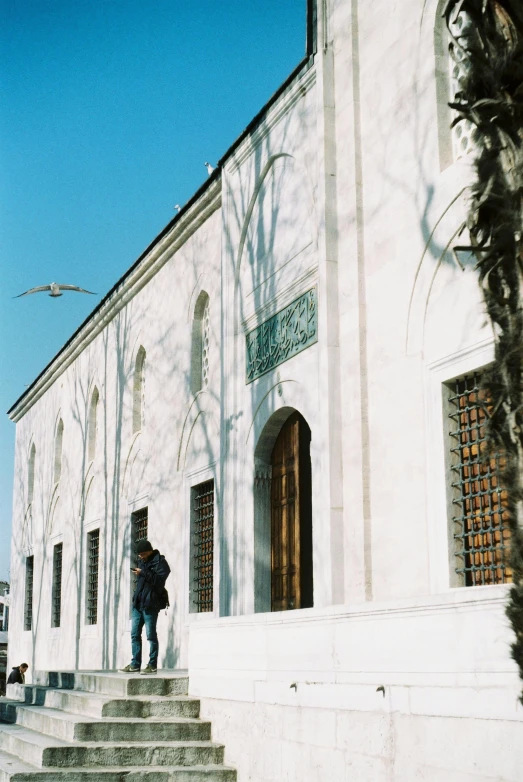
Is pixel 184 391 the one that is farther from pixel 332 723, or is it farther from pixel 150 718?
pixel 332 723

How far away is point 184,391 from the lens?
13.7m

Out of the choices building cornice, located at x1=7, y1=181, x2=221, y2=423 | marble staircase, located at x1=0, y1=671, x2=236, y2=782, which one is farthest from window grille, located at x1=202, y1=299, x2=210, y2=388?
marble staircase, located at x1=0, y1=671, x2=236, y2=782

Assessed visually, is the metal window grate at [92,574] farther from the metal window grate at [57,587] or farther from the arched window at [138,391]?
the arched window at [138,391]

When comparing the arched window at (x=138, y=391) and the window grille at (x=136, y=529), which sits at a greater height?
the arched window at (x=138, y=391)

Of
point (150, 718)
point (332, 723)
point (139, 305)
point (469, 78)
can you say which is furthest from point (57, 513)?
point (469, 78)

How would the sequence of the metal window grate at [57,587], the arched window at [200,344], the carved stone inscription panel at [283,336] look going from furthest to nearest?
the metal window grate at [57,587] < the arched window at [200,344] < the carved stone inscription panel at [283,336]

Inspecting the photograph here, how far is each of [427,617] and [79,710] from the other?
4.76 meters

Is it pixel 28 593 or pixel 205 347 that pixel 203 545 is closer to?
pixel 205 347

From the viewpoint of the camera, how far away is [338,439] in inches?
365

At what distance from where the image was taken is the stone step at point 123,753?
7.91 metres

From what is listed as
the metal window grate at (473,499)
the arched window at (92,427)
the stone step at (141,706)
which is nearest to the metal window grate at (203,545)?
the stone step at (141,706)

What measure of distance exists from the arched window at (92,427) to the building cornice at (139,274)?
112cm

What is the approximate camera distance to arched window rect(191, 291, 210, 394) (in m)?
13.4

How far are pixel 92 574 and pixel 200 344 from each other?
6.16m
